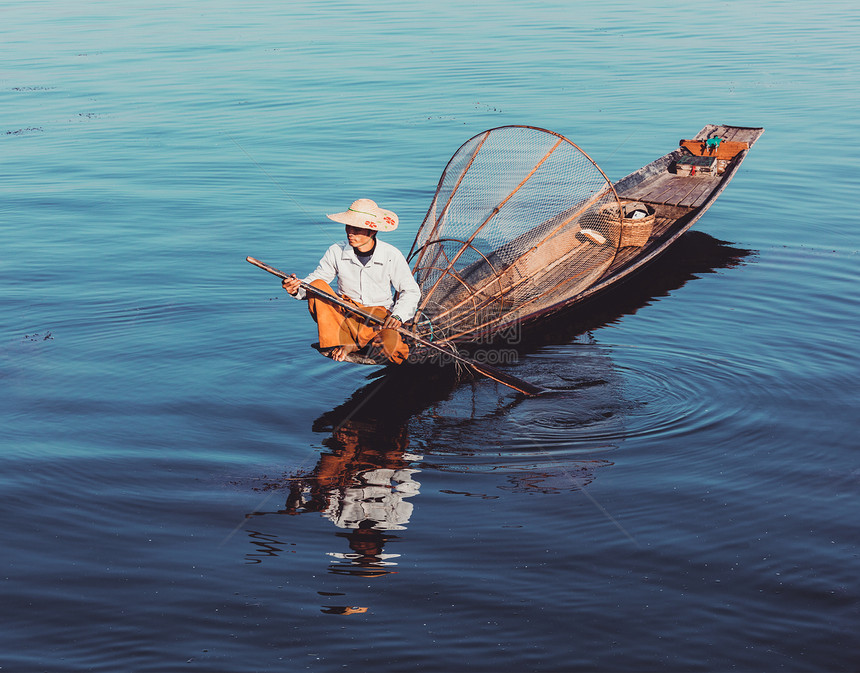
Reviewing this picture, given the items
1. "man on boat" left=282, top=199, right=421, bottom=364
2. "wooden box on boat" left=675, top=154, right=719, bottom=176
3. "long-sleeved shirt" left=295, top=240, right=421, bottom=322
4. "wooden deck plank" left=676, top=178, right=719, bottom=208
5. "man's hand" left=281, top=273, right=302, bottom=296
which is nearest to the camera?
"man's hand" left=281, top=273, right=302, bottom=296

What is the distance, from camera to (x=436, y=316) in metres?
7.07

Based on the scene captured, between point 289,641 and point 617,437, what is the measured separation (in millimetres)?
2791

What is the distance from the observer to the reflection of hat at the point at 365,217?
5.81 metres

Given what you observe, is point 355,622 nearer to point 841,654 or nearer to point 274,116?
point 841,654

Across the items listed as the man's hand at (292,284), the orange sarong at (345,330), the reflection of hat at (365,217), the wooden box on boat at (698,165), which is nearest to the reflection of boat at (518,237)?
the orange sarong at (345,330)

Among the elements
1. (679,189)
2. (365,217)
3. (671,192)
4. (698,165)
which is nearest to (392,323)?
(365,217)

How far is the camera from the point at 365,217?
584 centimetres

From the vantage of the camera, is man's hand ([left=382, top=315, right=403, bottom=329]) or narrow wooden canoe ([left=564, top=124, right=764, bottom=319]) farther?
narrow wooden canoe ([left=564, top=124, right=764, bottom=319])

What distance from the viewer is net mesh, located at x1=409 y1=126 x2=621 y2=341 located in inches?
291

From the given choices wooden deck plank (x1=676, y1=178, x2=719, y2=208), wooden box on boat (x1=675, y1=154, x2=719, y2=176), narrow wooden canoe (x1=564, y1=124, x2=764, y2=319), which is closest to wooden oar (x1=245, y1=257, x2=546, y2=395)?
narrow wooden canoe (x1=564, y1=124, x2=764, y2=319)

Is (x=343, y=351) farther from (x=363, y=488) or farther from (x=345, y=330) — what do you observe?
(x=363, y=488)

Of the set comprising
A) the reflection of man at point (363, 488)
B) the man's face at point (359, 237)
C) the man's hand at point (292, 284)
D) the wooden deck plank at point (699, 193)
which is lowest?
the reflection of man at point (363, 488)

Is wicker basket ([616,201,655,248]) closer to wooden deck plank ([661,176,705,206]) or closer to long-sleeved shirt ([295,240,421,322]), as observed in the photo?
wooden deck plank ([661,176,705,206])

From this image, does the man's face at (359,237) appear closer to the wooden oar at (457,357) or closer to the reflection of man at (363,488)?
the wooden oar at (457,357)
